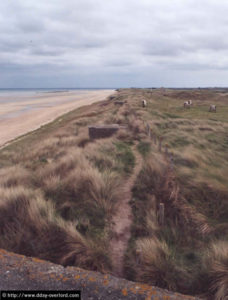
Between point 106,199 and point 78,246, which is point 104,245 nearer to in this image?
point 78,246

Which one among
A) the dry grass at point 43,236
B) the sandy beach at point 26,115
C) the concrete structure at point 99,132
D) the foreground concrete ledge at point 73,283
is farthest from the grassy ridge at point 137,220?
the sandy beach at point 26,115

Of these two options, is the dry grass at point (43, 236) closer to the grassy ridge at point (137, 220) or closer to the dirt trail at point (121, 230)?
the grassy ridge at point (137, 220)

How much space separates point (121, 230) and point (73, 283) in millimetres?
1883

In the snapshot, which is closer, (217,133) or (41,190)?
(41,190)

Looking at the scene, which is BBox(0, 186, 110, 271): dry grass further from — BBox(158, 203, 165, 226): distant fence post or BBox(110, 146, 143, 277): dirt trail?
BBox(158, 203, 165, 226): distant fence post

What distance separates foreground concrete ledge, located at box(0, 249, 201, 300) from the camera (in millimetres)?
2041

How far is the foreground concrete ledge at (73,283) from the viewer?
2041 millimetres

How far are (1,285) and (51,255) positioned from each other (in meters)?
1.02

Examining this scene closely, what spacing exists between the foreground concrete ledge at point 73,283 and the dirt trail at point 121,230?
0.92 m

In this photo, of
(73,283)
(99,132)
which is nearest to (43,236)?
(73,283)

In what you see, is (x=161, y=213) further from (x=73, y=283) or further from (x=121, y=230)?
(x=73, y=283)

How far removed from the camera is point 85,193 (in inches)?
190

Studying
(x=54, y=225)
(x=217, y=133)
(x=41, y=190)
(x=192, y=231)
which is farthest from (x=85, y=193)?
(x=217, y=133)

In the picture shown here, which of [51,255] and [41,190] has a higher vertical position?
[41,190]
